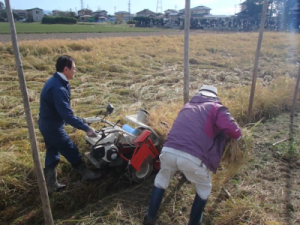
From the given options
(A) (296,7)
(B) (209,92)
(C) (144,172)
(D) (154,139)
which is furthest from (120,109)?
(A) (296,7)

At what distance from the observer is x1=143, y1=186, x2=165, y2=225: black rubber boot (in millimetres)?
2357

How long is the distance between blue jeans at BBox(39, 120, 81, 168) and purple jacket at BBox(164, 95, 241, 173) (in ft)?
4.23

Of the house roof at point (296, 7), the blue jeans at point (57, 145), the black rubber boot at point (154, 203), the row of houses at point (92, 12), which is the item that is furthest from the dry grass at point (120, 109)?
the row of houses at point (92, 12)

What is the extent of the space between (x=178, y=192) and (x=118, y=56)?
8527 mm

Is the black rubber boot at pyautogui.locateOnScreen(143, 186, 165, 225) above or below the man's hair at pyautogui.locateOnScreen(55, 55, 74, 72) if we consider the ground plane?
below

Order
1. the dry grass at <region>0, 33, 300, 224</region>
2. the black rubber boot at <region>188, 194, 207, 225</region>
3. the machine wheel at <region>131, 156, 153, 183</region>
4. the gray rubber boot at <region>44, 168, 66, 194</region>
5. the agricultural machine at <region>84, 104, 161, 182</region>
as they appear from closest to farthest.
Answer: the black rubber boot at <region>188, 194, 207, 225</region> → the dry grass at <region>0, 33, 300, 224</region> → the agricultural machine at <region>84, 104, 161, 182</region> → the gray rubber boot at <region>44, 168, 66, 194</region> → the machine wheel at <region>131, 156, 153, 183</region>

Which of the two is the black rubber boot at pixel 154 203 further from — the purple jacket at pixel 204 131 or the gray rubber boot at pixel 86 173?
the gray rubber boot at pixel 86 173

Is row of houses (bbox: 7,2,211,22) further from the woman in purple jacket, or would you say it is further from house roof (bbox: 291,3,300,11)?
the woman in purple jacket

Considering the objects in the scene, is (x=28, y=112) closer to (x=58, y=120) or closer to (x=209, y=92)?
(x=58, y=120)

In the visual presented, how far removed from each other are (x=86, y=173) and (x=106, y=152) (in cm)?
48

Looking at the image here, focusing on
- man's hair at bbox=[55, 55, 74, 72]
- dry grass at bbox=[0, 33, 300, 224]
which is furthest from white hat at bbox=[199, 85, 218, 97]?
man's hair at bbox=[55, 55, 74, 72]

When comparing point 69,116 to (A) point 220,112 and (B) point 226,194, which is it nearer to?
(A) point 220,112

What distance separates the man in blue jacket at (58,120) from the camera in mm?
2562

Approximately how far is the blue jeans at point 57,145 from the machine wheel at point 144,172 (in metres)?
0.70
